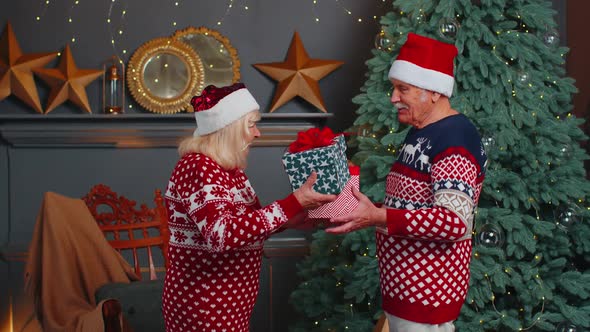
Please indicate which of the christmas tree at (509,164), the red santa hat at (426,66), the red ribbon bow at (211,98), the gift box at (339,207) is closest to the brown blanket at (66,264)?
the christmas tree at (509,164)

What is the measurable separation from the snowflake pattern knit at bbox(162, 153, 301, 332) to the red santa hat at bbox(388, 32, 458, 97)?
57 centimetres

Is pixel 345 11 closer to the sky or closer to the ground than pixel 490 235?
closer to the sky

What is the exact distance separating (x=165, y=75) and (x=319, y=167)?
262 centimetres

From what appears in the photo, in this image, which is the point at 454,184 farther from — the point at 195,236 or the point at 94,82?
the point at 94,82

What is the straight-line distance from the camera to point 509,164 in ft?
12.8

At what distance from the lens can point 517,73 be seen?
3.87 m

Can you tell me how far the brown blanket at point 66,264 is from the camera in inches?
147

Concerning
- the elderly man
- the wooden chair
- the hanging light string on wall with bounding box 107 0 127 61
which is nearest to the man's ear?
the elderly man

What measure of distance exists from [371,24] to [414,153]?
2718 mm

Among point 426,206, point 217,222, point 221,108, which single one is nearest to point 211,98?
point 221,108

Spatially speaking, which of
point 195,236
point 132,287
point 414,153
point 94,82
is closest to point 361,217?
point 414,153

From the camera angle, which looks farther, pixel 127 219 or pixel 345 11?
pixel 345 11

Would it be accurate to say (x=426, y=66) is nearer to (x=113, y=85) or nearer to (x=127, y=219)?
(x=127, y=219)

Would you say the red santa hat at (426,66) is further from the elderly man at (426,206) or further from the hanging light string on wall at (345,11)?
the hanging light string on wall at (345,11)
